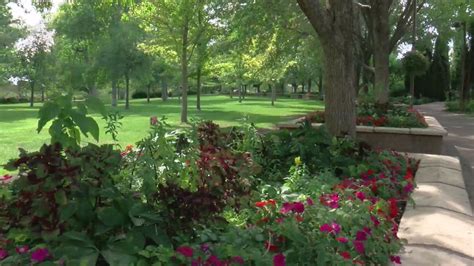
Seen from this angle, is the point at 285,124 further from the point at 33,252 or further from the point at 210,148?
the point at 33,252

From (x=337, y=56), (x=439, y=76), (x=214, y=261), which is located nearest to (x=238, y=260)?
(x=214, y=261)

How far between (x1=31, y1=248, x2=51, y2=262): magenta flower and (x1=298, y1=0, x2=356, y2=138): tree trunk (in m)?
4.74

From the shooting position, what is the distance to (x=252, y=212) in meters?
3.36

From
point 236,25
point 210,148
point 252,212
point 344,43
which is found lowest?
point 252,212

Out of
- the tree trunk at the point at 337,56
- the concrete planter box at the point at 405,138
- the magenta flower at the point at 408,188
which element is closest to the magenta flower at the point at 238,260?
the magenta flower at the point at 408,188

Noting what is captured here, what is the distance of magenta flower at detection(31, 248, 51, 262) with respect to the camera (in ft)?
7.64

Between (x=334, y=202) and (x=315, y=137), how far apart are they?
2.44 meters

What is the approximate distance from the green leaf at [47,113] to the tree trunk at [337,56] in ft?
13.7

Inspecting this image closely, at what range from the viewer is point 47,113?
291 centimetres

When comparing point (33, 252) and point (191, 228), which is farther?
point (191, 228)

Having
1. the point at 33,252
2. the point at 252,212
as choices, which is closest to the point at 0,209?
the point at 33,252

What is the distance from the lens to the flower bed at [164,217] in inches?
97.6

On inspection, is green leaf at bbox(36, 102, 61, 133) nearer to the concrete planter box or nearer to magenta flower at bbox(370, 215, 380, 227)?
magenta flower at bbox(370, 215, 380, 227)

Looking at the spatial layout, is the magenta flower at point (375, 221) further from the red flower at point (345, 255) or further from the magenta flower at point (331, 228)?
A: the red flower at point (345, 255)
